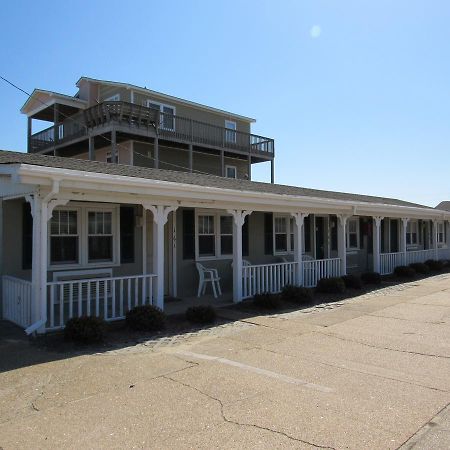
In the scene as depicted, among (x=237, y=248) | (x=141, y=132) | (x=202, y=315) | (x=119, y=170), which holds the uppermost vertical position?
(x=141, y=132)

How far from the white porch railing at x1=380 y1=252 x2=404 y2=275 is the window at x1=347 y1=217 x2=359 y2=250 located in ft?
3.98

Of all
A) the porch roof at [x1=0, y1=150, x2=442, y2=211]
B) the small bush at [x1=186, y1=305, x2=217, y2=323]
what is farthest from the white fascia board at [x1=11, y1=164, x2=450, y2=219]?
the small bush at [x1=186, y1=305, x2=217, y2=323]

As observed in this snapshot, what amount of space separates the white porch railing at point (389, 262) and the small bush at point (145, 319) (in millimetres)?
11411

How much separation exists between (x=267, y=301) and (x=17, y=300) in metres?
5.13

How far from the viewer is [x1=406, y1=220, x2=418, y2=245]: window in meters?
21.6

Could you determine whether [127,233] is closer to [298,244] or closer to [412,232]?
[298,244]

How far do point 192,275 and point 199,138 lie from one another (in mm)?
10684

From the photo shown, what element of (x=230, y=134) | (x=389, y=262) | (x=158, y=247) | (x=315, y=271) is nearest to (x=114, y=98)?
(x=230, y=134)

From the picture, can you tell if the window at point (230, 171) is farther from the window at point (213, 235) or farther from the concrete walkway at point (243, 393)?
the concrete walkway at point (243, 393)

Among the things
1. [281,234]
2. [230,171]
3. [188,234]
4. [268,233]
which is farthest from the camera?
[230,171]

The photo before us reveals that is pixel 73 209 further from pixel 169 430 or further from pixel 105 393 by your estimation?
pixel 169 430

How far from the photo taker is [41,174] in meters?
6.91

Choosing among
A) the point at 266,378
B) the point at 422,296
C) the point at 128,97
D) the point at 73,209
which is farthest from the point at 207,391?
the point at 128,97

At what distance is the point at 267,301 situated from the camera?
1005 centimetres
